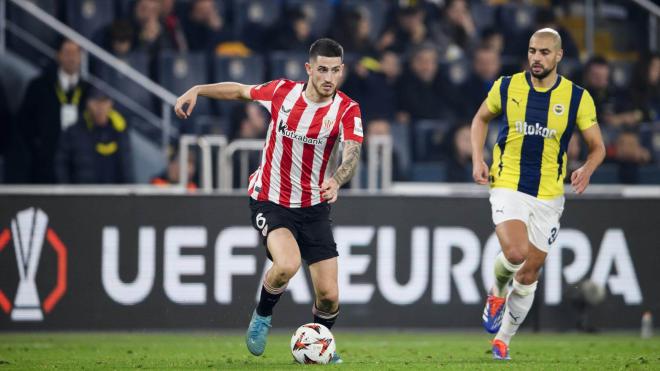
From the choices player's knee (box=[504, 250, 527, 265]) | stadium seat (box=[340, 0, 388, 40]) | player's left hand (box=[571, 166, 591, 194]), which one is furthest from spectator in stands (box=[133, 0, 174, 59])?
player's left hand (box=[571, 166, 591, 194])

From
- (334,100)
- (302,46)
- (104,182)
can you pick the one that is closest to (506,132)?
(334,100)

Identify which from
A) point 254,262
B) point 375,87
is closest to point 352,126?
point 254,262

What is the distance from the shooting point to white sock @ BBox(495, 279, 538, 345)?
920 cm

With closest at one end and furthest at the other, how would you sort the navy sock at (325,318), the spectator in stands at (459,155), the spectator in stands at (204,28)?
the navy sock at (325,318)
the spectator in stands at (459,155)
the spectator in stands at (204,28)

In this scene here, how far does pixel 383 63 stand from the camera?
16.3m

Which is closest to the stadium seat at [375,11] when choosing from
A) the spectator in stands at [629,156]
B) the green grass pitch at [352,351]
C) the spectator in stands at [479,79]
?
the spectator in stands at [479,79]

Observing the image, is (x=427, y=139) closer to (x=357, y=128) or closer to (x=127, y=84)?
(x=127, y=84)

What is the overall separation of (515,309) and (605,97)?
815 cm

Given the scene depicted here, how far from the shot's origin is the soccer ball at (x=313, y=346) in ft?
27.9

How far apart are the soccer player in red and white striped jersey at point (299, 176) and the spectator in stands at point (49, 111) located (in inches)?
235

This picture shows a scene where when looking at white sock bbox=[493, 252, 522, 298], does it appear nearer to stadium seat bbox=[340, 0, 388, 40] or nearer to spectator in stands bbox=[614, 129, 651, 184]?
spectator in stands bbox=[614, 129, 651, 184]

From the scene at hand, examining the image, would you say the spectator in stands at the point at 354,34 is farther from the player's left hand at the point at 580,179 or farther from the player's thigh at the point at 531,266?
the player's left hand at the point at 580,179

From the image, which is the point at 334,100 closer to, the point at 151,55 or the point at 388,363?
the point at 388,363

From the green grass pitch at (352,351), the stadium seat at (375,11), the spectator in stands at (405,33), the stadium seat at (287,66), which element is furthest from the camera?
the stadium seat at (375,11)
